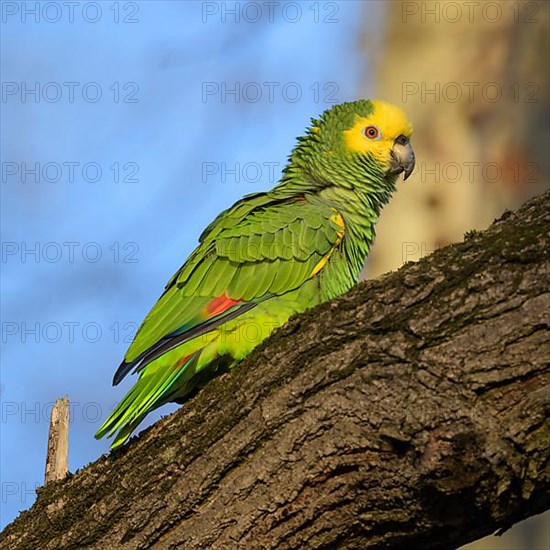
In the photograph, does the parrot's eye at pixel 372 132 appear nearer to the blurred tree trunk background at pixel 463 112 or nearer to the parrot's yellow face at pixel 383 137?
the parrot's yellow face at pixel 383 137

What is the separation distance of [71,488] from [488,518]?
63.9 inches

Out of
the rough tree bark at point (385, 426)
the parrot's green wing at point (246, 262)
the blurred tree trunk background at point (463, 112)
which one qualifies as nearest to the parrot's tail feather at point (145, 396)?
the parrot's green wing at point (246, 262)

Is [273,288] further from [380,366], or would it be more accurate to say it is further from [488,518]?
[488,518]

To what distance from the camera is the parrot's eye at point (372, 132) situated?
5.28 meters

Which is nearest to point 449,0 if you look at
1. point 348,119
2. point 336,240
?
point 348,119

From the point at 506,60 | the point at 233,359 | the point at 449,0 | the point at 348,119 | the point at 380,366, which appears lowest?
the point at 380,366

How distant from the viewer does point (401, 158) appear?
532 centimetres

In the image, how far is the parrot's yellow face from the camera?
17.2 ft

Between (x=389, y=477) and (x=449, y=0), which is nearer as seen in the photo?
(x=389, y=477)

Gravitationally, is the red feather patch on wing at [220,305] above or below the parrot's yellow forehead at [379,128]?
below

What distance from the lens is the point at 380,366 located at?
263 centimetres

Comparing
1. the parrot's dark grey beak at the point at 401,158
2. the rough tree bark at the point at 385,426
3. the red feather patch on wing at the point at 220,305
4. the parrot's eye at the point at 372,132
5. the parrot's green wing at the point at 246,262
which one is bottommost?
the rough tree bark at the point at 385,426

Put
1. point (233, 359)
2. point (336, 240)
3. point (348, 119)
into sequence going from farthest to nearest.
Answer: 1. point (348, 119)
2. point (336, 240)
3. point (233, 359)

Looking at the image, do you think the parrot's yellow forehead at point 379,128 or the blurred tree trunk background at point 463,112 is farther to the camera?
the blurred tree trunk background at point 463,112
